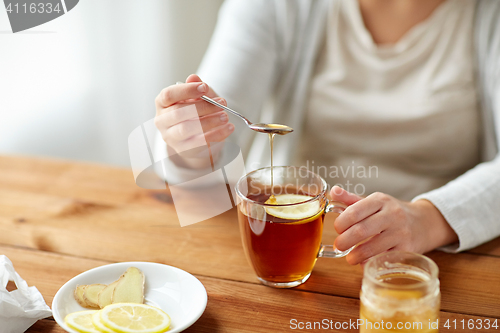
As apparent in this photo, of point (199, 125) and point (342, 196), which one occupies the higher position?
point (199, 125)

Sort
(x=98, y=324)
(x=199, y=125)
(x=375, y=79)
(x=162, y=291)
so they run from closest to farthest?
(x=98, y=324), (x=162, y=291), (x=199, y=125), (x=375, y=79)

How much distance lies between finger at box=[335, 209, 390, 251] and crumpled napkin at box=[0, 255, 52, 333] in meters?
0.40

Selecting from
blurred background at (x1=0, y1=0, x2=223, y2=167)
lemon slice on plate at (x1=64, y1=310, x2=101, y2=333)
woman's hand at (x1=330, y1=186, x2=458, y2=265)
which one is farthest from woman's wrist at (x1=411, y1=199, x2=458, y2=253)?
blurred background at (x1=0, y1=0, x2=223, y2=167)

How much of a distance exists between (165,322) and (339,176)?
2.52 feet

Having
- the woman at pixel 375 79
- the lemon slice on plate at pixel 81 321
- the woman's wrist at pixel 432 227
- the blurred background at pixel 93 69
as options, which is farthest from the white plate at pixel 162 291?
the blurred background at pixel 93 69

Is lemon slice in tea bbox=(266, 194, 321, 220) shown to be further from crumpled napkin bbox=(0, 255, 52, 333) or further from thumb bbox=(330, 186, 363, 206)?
crumpled napkin bbox=(0, 255, 52, 333)

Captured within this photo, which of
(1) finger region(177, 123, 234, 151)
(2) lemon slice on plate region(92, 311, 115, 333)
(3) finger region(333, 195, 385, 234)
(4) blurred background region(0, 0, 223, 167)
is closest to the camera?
(2) lemon slice on plate region(92, 311, 115, 333)

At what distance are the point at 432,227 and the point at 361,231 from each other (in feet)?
0.58

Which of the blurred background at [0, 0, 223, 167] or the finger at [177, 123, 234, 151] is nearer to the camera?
the finger at [177, 123, 234, 151]

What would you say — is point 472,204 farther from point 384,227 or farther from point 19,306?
point 19,306

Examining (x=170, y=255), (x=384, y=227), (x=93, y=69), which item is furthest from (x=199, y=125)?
(x=93, y=69)

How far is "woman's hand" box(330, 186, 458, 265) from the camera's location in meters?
0.63

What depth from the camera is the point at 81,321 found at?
533 millimetres

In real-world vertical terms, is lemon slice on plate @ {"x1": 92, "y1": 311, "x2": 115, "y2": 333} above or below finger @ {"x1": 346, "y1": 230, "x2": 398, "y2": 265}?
above
